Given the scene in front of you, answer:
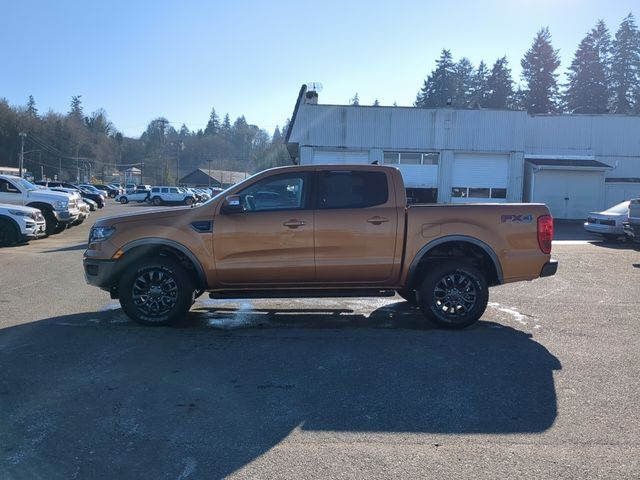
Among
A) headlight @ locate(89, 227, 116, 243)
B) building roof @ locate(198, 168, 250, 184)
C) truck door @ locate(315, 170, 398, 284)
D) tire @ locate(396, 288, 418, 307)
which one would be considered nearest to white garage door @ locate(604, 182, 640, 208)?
tire @ locate(396, 288, 418, 307)

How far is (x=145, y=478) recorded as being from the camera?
11.1 ft

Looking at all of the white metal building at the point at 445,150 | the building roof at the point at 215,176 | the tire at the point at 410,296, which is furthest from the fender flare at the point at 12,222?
the building roof at the point at 215,176

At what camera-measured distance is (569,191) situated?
103 feet

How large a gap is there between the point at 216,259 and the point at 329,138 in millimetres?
24234

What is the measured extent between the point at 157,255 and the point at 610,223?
1621 cm

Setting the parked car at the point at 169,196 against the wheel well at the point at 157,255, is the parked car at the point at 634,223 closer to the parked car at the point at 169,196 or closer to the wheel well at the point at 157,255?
the wheel well at the point at 157,255

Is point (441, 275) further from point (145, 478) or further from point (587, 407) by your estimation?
point (145, 478)

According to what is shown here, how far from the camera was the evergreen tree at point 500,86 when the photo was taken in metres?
75.6

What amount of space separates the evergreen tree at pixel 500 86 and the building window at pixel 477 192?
160ft

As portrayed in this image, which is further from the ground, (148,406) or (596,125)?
(596,125)

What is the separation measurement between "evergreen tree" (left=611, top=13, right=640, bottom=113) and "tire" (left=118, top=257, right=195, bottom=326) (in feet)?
243

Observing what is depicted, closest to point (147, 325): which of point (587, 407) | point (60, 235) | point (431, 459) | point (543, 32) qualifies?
point (431, 459)

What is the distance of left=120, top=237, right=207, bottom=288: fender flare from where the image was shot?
22.5 ft

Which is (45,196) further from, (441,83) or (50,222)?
(441,83)
